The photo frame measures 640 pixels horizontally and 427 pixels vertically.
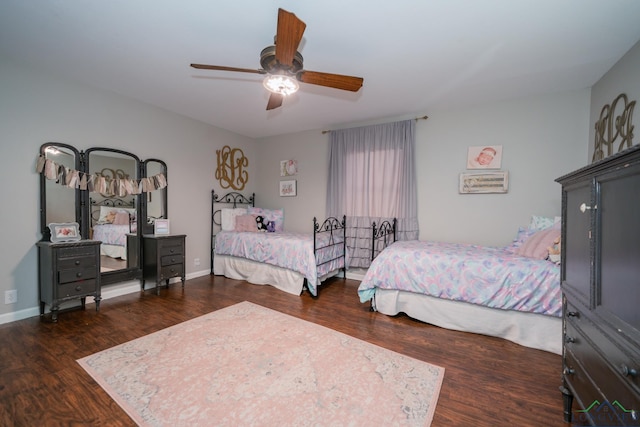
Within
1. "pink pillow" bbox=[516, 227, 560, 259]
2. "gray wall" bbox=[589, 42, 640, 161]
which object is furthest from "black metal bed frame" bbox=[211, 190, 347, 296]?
"gray wall" bbox=[589, 42, 640, 161]

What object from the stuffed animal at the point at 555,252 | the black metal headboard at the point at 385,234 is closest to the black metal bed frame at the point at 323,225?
the black metal headboard at the point at 385,234

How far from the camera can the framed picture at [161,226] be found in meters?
3.73

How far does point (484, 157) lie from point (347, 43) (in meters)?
2.35

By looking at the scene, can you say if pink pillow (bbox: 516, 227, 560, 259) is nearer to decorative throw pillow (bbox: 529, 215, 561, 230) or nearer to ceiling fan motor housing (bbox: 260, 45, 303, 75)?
decorative throw pillow (bbox: 529, 215, 561, 230)

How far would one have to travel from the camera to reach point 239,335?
7.81ft

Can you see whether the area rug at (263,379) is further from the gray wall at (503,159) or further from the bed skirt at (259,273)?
the gray wall at (503,159)

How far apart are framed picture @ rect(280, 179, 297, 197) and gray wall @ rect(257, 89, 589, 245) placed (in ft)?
7.20

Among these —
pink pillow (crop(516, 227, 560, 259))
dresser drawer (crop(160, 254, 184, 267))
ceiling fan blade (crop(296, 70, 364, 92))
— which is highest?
ceiling fan blade (crop(296, 70, 364, 92))

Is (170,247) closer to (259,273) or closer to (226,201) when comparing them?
(259,273)

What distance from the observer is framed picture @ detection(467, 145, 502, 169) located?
3396 millimetres

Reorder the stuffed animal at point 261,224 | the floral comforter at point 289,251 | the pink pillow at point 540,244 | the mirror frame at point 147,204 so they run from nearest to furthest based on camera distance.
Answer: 1. the pink pillow at point 540,244
2. the floral comforter at point 289,251
3. the mirror frame at point 147,204
4. the stuffed animal at point 261,224

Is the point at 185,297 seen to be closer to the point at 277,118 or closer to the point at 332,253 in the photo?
the point at 332,253

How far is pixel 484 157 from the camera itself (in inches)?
136

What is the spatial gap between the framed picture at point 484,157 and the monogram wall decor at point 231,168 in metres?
3.81
